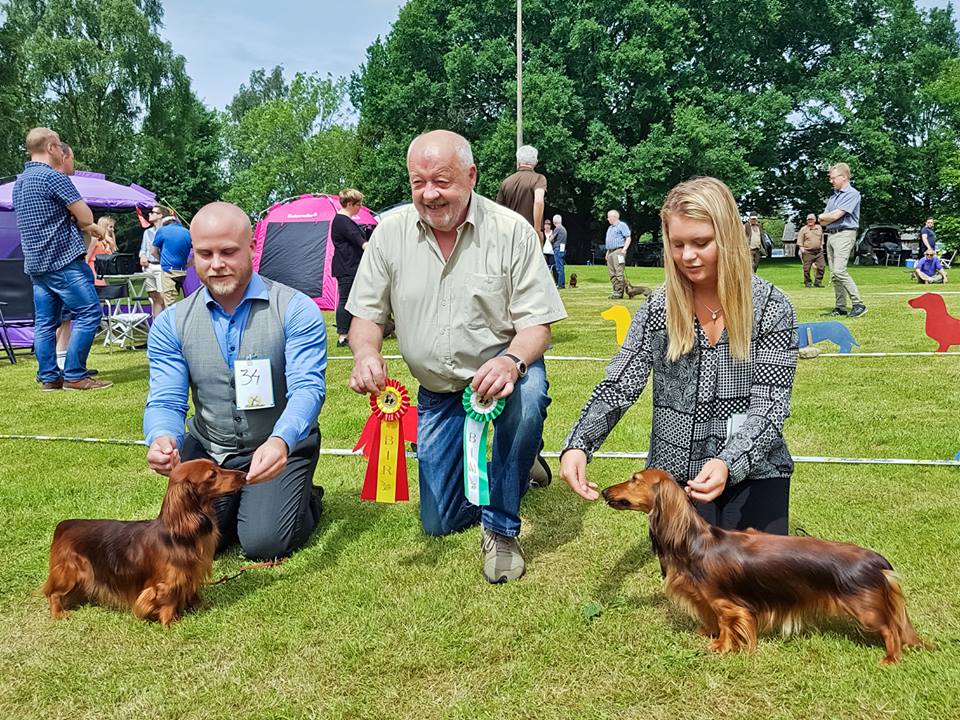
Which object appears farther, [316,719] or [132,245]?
[132,245]

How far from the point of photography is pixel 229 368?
116 inches

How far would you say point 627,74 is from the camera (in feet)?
96.4

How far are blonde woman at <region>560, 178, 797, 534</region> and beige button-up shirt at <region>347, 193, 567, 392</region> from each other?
1.57 feet

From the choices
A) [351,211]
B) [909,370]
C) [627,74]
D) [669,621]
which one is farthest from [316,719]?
[627,74]

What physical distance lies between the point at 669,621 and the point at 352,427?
308 cm

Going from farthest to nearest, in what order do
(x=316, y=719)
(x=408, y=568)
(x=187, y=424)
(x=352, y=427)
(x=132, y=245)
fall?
(x=132, y=245)
(x=352, y=427)
(x=187, y=424)
(x=408, y=568)
(x=316, y=719)

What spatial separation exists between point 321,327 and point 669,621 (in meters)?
1.64

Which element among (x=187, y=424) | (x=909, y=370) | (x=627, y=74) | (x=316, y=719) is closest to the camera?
(x=316, y=719)

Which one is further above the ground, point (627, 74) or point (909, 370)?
point (627, 74)

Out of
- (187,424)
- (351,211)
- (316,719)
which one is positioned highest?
(351,211)

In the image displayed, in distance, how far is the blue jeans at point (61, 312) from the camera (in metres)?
6.30

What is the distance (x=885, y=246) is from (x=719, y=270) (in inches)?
1177

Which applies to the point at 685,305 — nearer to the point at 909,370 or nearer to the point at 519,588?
the point at 519,588

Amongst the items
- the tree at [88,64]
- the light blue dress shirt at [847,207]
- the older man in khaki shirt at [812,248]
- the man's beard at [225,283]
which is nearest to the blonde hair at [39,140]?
the man's beard at [225,283]
